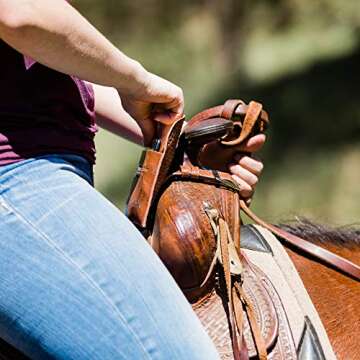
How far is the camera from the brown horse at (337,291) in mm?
2312

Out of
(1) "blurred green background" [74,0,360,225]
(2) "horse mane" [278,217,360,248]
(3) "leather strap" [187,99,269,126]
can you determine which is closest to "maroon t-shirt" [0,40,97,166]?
(3) "leather strap" [187,99,269,126]

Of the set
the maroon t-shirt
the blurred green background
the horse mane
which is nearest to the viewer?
the maroon t-shirt

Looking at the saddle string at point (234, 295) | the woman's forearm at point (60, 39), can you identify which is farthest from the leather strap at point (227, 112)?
the woman's forearm at point (60, 39)

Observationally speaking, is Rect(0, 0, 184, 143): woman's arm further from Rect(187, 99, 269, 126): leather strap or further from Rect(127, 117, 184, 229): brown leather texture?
Rect(187, 99, 269, 126): leather strap

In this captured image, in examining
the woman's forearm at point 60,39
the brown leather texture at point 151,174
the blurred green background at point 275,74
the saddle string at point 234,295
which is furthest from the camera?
the blurred green background at point 275,74

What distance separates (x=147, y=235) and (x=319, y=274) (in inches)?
19.0

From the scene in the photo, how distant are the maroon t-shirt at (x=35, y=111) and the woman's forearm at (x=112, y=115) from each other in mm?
404

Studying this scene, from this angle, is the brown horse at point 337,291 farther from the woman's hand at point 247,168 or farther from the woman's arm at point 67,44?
the woman's arm at point 67,44

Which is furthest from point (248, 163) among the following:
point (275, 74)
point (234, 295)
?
point (275, 74)

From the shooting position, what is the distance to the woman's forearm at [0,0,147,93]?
5.87ft

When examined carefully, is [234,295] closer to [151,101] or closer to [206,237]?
[206,237]

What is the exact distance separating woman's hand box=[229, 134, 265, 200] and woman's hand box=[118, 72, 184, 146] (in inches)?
10.1

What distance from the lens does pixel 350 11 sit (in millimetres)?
15156

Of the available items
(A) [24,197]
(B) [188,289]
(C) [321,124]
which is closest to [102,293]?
(A) [24,197]
